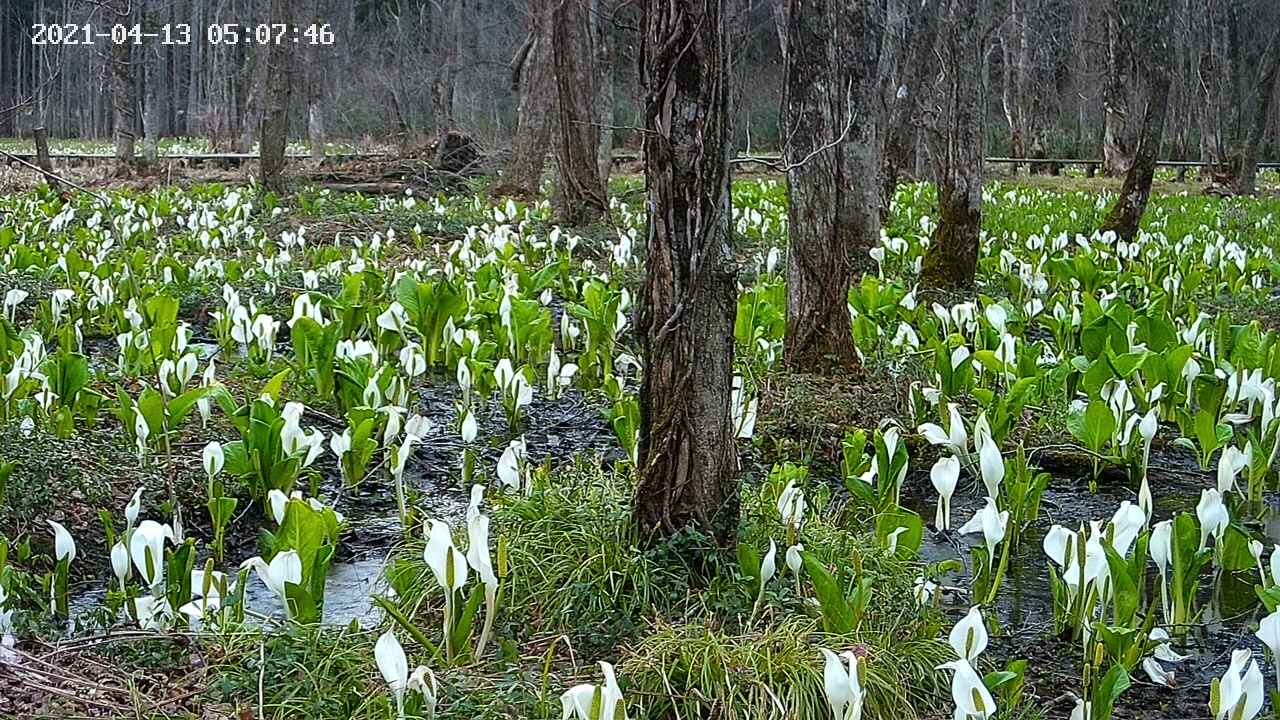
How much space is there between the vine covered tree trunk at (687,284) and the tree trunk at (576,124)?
895 cm

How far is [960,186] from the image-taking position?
936cm

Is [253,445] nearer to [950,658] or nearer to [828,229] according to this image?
[950,658]

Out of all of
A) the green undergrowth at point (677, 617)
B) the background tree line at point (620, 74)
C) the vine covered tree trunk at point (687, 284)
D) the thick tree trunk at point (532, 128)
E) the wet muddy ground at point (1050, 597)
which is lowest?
the wet muddy ground at point (1050, 597)

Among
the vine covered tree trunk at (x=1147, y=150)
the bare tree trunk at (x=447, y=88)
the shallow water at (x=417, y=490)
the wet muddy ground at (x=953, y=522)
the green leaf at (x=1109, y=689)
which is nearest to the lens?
the green leaf at (x=1109, y=689)

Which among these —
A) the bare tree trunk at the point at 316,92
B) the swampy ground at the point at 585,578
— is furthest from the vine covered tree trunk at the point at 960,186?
the bare tree trunk at the point at 316,92

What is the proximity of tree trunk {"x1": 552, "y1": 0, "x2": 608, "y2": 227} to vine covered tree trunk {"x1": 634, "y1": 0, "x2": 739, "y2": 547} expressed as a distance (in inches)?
352

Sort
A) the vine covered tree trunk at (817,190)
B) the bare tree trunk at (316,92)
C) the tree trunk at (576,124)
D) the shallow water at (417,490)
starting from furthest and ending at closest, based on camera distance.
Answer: the bare tree trunk at (316,92)
the tree trunk at (576,124)
the vine covered tree trunk at (817,190)
the shallow water at (417,490)

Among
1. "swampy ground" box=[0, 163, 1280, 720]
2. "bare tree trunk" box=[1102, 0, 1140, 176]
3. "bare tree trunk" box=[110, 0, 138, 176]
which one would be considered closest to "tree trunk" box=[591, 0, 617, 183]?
"bare tree trunk" box=[1102, 0, 1140, 176]

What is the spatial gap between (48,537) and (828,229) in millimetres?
3652

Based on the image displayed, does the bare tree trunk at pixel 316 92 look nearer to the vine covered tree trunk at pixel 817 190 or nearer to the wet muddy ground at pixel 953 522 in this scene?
the vine covered tree trunk at pixel 817 190

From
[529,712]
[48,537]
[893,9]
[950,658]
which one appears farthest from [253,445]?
[893,9]

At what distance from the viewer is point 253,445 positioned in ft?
14.1

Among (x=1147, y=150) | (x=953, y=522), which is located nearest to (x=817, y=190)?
(x=953, y=522)

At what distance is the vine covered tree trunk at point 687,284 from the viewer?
3.44 m
